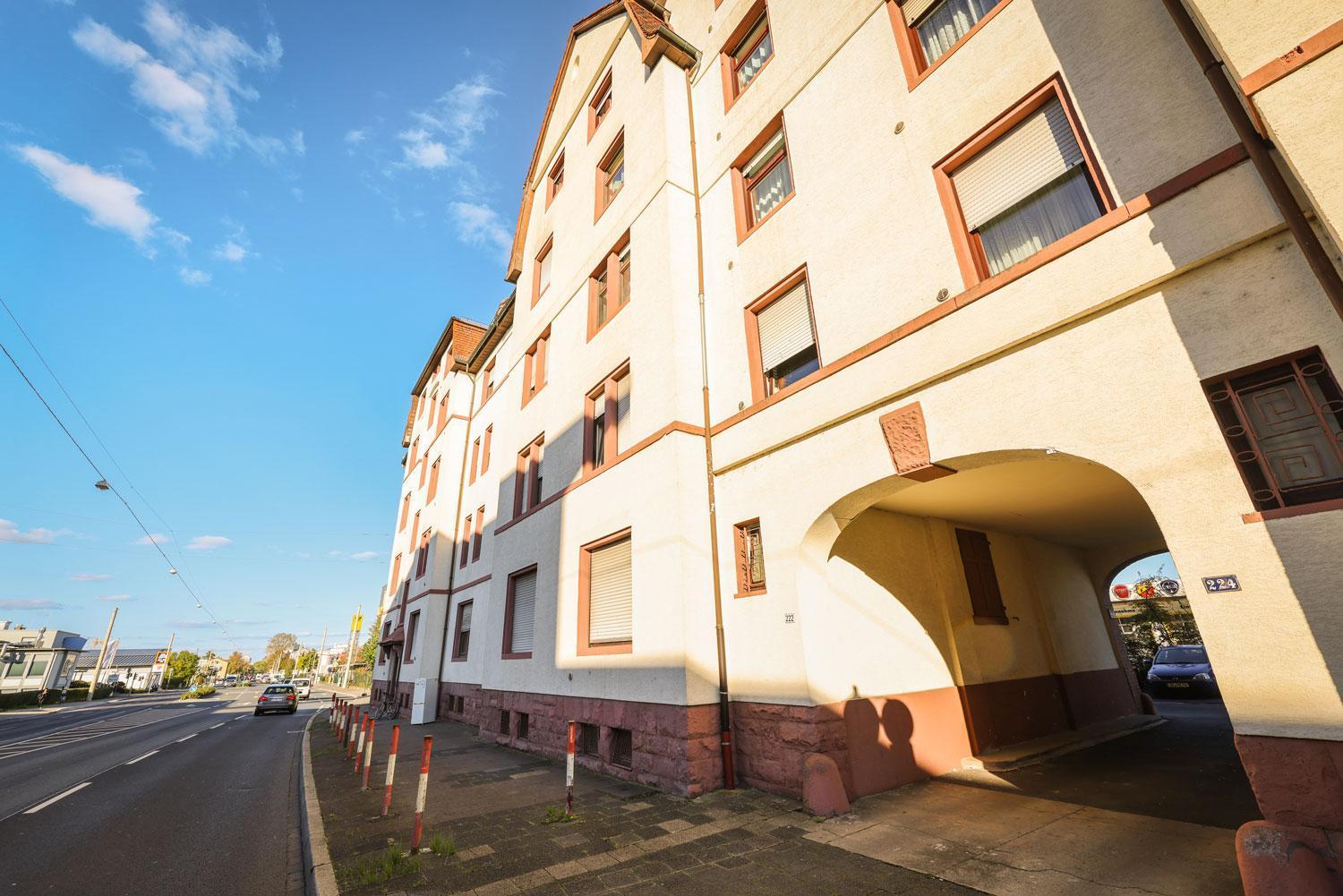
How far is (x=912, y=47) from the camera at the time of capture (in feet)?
25.5

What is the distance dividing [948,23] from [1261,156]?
5137 millimetres

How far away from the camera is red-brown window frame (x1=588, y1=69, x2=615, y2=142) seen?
15117mm

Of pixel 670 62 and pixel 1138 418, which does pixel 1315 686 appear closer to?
pixel 1138 418

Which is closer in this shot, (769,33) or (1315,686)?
(1315,686)

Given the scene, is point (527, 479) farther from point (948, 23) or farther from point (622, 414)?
point (948, 23)

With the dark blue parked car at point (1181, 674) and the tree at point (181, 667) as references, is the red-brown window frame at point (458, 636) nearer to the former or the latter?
the dark blue parked car at point (1181, 674)

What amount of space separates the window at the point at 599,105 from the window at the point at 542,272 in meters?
3.34

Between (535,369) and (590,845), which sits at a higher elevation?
(535,369)

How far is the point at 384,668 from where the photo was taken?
88.8 ft

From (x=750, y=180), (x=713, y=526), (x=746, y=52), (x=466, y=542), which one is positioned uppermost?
(x=746, y=52)

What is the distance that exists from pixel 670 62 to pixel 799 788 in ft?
47.8

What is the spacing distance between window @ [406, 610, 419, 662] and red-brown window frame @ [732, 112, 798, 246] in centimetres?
2088

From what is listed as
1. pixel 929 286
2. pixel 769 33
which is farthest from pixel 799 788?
pixel 769 33

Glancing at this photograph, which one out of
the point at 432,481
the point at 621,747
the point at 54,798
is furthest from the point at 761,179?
the point at 432,481
